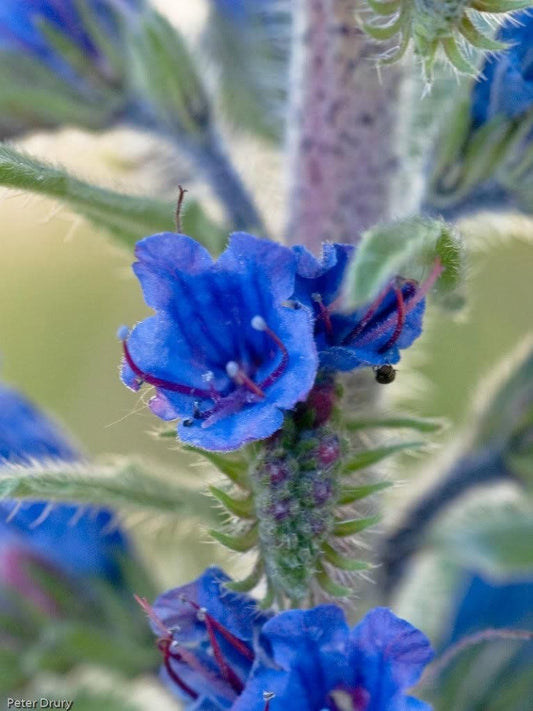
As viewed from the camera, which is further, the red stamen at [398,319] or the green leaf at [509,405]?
the green leaf at [509,405]

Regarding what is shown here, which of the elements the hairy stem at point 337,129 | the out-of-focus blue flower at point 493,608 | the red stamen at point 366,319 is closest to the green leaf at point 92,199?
the hairy stem at point 337,129

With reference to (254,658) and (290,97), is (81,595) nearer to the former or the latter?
(254,658)

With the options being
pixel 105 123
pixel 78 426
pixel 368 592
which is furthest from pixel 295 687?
pixel 78 426

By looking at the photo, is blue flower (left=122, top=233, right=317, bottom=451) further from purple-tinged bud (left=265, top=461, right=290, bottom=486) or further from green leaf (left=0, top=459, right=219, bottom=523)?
green leaf (left=0, top=459, right=219, bottom=523)

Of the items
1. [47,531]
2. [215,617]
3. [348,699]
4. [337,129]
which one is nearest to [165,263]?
[215,617]

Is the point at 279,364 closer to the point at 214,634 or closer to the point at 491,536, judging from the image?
the point at 214,634

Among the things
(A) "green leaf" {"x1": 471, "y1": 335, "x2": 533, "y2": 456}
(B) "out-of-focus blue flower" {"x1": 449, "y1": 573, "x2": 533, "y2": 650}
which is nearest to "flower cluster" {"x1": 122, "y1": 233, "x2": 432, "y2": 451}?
(A) "green leaf" {"x1": 471, "y1": 335, "x2": 533, "y2": 456}

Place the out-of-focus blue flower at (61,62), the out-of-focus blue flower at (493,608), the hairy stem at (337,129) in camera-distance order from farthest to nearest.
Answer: the out-of-focus blue flower at (493,608) < the out-of-focus blue flower at (61,62) < the hairy stem at (337,129)

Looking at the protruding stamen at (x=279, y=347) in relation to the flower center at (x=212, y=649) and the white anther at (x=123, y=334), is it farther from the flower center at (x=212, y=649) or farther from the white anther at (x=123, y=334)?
the flower center at (x=212, y=649)
